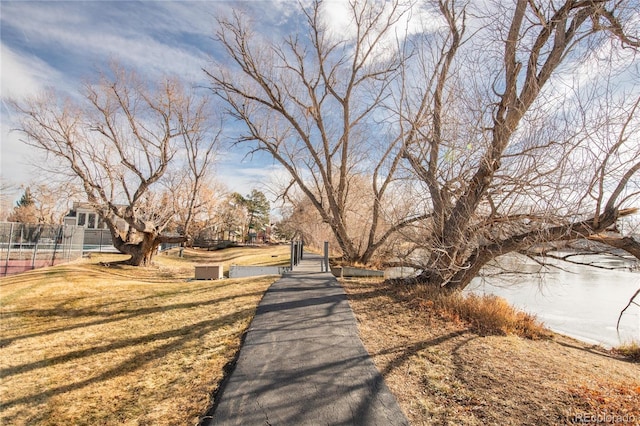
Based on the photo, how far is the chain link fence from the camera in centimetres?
1439

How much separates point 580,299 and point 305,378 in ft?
40.6

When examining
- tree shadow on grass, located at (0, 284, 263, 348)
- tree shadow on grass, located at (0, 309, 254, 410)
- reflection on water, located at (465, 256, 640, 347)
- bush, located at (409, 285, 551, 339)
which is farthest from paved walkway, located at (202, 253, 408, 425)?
reflection on water, located at (465, 256, 640, 347)

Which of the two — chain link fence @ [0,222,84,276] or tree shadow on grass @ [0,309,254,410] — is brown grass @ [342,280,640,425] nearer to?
tree shadow on grass @ [0,309,254,410]

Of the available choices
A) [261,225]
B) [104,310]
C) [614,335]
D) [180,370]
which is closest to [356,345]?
[180,370]

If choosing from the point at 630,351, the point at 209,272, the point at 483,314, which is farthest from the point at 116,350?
the point at 630,351

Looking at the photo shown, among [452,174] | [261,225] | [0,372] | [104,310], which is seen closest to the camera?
[0,372]

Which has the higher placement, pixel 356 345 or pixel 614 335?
pixel 356 345

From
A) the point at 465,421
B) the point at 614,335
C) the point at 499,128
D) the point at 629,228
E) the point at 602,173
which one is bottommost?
the point at 614,335

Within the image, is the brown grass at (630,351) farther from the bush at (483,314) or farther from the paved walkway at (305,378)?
the paved walkway at (305,378)

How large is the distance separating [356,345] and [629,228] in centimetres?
514

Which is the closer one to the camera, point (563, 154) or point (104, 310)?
point (563, 154)

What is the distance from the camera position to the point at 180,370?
4207 mm

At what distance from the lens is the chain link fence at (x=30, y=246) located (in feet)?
47.2

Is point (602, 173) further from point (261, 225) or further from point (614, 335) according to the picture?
point (261, 225)
